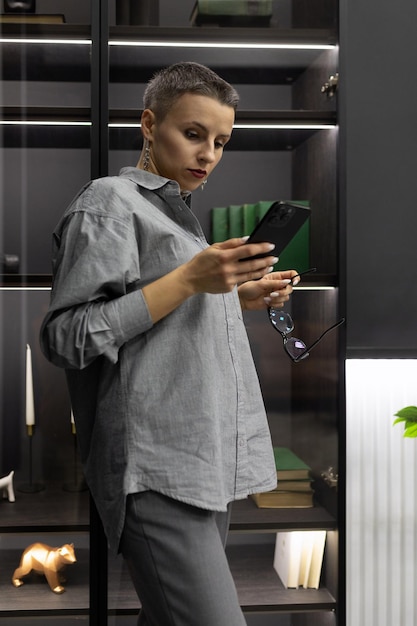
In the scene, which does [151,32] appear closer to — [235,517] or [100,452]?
[100,452]

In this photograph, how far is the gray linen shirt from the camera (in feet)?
4.05

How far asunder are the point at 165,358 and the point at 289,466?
31.8 inches

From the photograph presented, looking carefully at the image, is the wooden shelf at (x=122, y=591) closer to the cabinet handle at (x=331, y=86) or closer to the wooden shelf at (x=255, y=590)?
the wooden shelf at (x=255, y=590)

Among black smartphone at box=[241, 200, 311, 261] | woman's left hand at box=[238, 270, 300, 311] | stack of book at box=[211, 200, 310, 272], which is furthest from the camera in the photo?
stack of book at box=[211, 200, 310, 272]

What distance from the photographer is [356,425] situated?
2088mm

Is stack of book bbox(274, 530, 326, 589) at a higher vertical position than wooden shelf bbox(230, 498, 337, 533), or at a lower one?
lower

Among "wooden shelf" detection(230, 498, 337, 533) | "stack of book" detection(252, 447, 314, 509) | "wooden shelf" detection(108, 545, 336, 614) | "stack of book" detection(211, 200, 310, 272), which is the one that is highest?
"stack of book" detection(211, 200, 310, 272)

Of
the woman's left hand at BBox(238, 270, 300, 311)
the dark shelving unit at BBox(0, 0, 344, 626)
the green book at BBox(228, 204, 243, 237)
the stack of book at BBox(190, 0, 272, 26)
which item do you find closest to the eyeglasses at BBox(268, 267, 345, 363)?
the woman's left hand at BBox(238, 270, 300, 311)

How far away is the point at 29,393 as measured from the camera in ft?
6.39

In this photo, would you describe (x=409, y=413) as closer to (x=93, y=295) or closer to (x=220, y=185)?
(x=220, y=185)

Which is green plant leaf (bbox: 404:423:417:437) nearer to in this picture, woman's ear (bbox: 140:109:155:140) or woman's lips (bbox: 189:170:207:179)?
woman's lips (bbox: 189:170:207:179)

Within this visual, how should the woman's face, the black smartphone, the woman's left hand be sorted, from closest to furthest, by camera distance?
the black smartphone < the woman's face < the woman's left hand

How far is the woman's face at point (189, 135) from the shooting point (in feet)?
4.53

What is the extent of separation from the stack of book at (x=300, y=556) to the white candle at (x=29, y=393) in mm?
747
